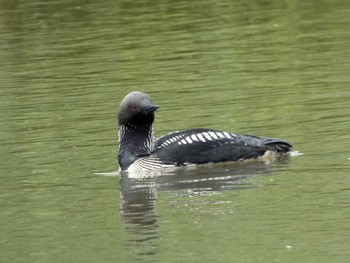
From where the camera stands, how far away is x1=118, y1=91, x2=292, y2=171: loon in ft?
50.1

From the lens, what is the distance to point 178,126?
1719 centimetres

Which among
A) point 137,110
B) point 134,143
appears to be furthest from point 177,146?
point 137,110

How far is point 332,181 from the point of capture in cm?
1344

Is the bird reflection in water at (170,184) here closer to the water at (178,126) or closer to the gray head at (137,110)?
the water at (178,126)

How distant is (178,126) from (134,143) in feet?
5.79

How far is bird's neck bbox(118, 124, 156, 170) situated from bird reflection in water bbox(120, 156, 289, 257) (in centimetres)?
26

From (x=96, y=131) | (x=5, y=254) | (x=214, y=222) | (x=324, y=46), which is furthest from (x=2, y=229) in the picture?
(x=324, y=46)

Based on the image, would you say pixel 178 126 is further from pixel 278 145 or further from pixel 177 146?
pixel 278 145

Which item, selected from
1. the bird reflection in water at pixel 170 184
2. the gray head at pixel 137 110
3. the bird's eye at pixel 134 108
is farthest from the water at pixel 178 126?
the bird's eye at pixel 134 108

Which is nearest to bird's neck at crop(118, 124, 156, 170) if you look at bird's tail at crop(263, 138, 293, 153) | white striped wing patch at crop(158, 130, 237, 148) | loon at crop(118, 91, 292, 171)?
loon at crop(118, 91, 292, 171)

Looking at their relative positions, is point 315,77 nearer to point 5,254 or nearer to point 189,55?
point 189,55

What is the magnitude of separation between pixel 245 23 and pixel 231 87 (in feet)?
23.1

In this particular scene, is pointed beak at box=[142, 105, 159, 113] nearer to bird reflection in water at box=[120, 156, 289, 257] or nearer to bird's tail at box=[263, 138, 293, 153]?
bird reflection in water at box=[120, 156, 289, 257]

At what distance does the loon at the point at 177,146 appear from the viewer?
1526 centimetres
